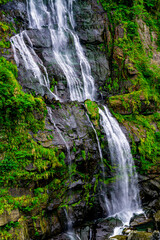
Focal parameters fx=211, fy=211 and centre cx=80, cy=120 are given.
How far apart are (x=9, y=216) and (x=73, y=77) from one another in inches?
276

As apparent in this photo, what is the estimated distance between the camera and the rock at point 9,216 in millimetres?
5070

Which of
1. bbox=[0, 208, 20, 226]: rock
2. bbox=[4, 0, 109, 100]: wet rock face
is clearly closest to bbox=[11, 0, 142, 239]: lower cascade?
bbox=[4, 0, 109, 100]: wet rock face

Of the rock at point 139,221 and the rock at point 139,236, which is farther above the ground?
the rock at point 139,236

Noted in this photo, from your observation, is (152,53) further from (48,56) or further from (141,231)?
(141,231)

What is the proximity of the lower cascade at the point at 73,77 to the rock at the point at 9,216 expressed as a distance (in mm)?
1990

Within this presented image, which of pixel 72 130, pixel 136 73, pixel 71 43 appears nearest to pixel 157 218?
pixel 72 130

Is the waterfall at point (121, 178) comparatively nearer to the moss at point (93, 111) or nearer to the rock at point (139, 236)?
the moss at point (93, 111)

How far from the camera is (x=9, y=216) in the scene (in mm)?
5211

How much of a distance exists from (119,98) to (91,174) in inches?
173

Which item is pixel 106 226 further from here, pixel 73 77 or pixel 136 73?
pixel 136 73

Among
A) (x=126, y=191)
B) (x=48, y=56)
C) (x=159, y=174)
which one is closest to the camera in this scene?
(x=126, y=191)

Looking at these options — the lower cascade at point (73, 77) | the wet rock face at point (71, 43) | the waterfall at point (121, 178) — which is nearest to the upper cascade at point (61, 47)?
the lower cascade at point (73, 77)

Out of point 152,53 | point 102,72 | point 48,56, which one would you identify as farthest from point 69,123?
point 152,53

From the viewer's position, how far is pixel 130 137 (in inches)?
363
